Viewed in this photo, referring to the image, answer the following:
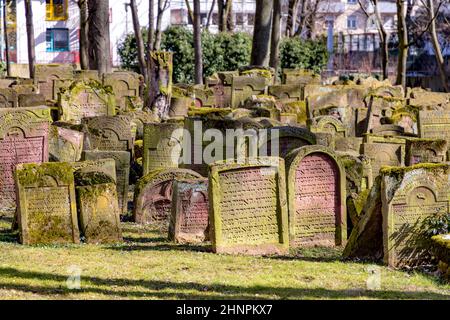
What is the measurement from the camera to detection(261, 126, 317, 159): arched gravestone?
14.5 meters

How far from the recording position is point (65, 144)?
16953mm

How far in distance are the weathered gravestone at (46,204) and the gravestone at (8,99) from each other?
36.1ft

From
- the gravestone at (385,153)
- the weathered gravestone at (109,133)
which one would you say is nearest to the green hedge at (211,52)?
the weathered gravestone at (109,133)

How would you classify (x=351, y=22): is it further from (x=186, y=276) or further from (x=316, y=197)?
(x=186, y=276)

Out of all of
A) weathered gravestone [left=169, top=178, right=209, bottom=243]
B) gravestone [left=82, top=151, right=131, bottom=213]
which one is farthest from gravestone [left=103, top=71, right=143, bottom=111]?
weathered gravestone [left=169, top=178, right=209, bottom=243]

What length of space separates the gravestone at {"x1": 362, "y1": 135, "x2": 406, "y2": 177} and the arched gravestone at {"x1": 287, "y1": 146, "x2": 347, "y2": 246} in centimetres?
352

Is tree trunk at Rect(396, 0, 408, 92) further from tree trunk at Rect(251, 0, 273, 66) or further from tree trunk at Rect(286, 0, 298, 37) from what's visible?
tree trunk at Rect(286, 0, 298, 37)

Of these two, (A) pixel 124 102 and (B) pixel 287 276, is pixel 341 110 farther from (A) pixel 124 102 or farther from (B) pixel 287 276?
(B) pixel 287 276

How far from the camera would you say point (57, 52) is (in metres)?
65.9

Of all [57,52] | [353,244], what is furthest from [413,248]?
[57,52]

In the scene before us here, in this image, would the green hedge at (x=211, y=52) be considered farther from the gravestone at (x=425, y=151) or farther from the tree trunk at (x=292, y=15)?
the gravestone at (x=425, y=151)

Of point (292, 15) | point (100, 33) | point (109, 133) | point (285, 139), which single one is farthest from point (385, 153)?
point (292, 15)

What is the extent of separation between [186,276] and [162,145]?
23.3 ft

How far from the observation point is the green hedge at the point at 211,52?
150 ft
